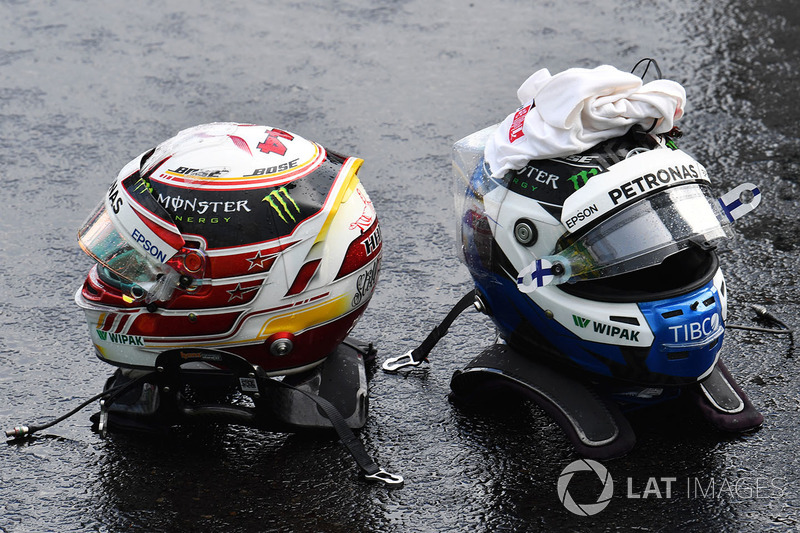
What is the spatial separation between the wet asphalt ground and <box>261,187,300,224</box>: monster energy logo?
38.2 inches

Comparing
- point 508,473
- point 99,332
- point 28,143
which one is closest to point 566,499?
point 508,473

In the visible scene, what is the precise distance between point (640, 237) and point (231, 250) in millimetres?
1513

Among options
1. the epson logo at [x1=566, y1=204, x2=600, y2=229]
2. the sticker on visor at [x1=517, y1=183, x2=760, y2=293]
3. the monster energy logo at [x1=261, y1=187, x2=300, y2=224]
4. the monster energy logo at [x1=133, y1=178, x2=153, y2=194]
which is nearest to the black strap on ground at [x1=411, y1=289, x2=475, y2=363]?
the sticker on visor at [x1=517, y1=183, x2=760, y2=293]

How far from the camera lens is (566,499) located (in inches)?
141

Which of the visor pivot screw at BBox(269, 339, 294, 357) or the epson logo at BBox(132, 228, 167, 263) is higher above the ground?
the epson logo at BBox(132, 228, 167, 263)

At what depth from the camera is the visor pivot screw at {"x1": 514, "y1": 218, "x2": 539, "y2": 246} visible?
365cm

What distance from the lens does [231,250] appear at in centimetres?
356

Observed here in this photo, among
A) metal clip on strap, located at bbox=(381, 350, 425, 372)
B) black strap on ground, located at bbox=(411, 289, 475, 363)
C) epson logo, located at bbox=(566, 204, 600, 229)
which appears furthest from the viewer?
metal clip on strap, located at bbox=(381, 350, 425, 372)

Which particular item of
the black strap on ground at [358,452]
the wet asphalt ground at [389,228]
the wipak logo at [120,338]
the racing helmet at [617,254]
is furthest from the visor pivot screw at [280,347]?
the racing helmet at [617,254]

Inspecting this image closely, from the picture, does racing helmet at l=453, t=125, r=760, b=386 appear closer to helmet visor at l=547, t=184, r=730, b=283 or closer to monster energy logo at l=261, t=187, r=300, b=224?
helmet visor at l=547, t=184, r=730, b=283

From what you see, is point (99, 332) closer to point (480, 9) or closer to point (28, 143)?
point (28, 143)

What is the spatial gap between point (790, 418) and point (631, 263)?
111 cm

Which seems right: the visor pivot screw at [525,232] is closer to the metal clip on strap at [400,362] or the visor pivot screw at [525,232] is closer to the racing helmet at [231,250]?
the racing helmet at [231,250]

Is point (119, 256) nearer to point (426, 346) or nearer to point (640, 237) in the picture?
point (426, 346)
